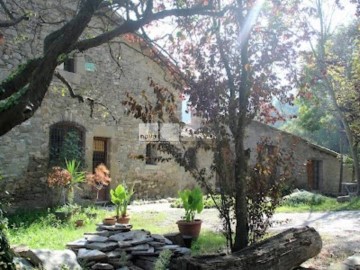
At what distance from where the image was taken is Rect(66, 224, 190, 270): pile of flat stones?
17.2ft

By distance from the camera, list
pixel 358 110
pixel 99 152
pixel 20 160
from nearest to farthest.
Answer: pixel 20 160, pixel 99 152, pixel 358 110

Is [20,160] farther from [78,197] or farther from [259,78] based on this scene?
[259,78]

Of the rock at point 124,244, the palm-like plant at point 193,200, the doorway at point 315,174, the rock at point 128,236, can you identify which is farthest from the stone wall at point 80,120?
the doorway at point 315,174

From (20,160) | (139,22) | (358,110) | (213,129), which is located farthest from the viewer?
Answer: (358,110)

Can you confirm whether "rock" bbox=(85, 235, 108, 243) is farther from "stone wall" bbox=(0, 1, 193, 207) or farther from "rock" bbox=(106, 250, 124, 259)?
"stone wall" bbox=(0, 1, 193, 207)

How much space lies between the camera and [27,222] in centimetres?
863

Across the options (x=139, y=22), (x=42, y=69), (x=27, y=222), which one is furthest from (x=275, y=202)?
(x=27, y=222)

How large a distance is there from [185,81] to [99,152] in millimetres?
7923

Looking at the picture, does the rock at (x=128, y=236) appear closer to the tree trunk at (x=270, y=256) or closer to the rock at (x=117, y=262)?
the rock at (x=117, y=262)

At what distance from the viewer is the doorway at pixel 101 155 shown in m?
12.8

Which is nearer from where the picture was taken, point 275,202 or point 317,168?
point 275,202

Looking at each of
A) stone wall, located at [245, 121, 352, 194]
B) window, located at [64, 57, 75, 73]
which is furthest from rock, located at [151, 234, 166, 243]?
stone wall, located at [245, 121, 352, 194]

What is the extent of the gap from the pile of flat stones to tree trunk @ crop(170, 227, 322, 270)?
0.44m

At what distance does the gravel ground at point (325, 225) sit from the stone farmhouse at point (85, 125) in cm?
162
